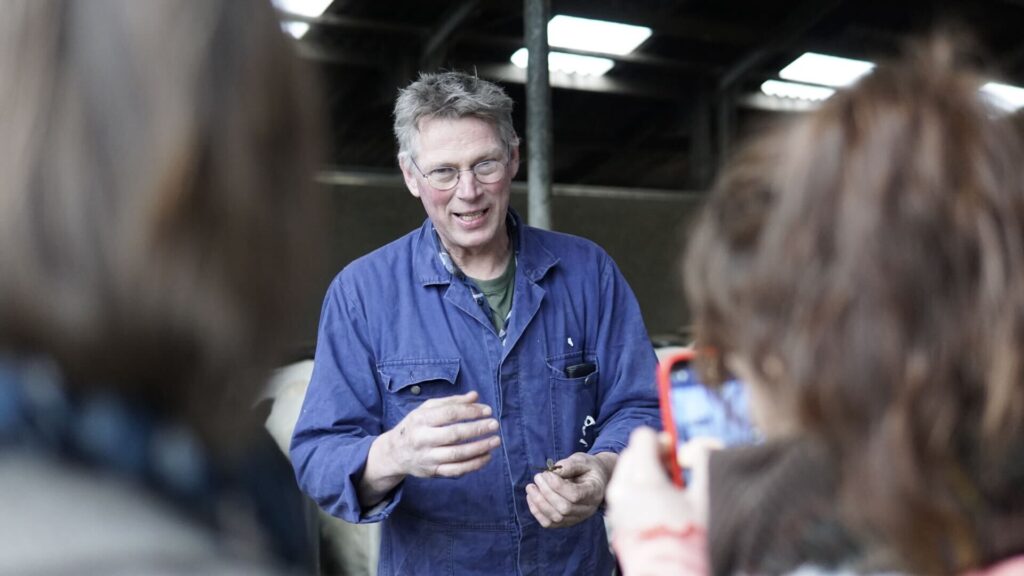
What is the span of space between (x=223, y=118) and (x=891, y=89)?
0.60 metres

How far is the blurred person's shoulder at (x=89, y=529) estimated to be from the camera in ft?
1.92

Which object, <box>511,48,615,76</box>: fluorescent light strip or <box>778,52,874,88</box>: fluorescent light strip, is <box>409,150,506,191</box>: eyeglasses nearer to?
<box>511,48,615,76</box>: fluorescent light strip

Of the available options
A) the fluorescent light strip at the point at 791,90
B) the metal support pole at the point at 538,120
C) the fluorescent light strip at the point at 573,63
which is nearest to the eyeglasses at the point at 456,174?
the metal support pole at the point at 538,120

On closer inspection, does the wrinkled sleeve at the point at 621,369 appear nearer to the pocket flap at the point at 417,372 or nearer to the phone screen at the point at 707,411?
the pocket flap at the point at 417,372

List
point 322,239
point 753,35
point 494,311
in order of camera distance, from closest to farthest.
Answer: point 322,239 → point 494,311 → point 753,35

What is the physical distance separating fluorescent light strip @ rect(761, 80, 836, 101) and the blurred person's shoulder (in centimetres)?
1023

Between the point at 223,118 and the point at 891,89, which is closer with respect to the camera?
the point at 223,118

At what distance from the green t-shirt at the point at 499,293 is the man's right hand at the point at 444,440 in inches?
15.1

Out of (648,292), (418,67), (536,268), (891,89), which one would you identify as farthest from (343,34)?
(891,89)

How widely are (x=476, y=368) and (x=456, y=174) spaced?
467 millimetres

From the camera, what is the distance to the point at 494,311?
89.5 inches

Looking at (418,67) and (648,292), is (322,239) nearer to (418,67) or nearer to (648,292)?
(648,292)

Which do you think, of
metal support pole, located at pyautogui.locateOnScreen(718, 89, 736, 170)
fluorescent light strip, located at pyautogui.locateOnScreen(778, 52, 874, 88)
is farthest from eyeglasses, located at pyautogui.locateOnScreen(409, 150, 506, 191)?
metal support pole, located at pyautogui.locateOnScreen(718, 89, 736, 170)

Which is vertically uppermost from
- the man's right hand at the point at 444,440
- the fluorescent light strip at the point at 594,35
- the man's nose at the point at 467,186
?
the fluorescent light strip at the point at 594,35
